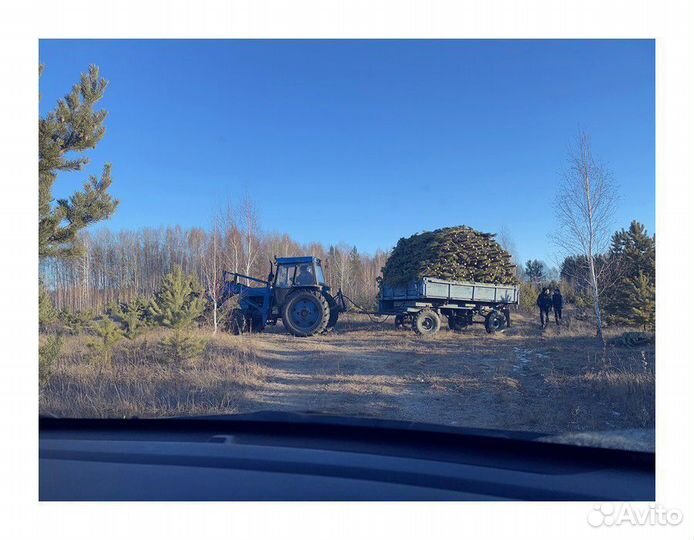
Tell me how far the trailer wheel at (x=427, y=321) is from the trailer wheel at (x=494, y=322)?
224 cm

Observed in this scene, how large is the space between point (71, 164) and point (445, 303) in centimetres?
1206

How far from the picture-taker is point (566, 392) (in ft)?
22.2

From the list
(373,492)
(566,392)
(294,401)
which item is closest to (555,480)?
(373,492)

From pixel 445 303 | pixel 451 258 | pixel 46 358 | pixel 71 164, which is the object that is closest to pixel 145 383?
pixel 46 358

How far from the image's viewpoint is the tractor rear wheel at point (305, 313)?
555 inches

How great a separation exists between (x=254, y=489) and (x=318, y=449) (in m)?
0.70

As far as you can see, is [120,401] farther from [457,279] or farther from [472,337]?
[457,279]

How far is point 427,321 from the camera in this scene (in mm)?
14719

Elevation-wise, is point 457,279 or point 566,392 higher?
point 457,279

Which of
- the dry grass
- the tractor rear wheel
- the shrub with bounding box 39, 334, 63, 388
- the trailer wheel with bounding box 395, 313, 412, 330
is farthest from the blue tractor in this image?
the shrub with bounding box 39, 334, 63, 388

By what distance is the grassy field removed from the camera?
5.38 meters

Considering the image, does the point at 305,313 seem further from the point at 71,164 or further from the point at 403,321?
the point at 71,164

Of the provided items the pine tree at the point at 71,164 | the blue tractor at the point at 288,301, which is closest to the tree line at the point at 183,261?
the blue tractor at the point at 288,301

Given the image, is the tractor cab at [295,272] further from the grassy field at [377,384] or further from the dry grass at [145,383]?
the dry grass at [145,383]
